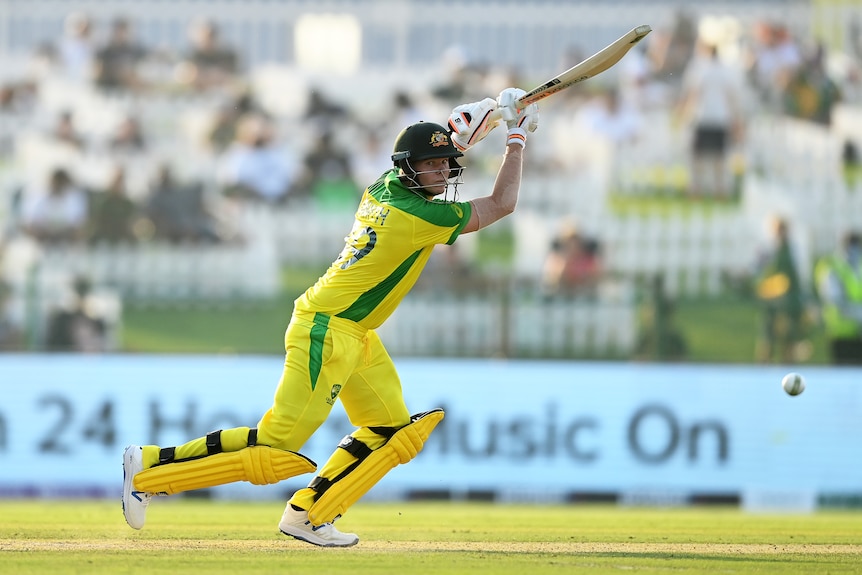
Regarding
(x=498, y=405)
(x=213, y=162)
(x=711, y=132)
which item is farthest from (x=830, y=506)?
(x=213, y=162)

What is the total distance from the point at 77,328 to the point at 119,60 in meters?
5.09

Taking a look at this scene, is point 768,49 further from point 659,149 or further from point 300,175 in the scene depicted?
point 300,175

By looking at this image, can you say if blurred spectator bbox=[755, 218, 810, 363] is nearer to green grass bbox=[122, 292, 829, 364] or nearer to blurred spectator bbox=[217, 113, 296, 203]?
green grass bbox=[122, 292, 829, 364]

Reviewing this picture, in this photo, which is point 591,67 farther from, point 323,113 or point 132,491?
point 323,113

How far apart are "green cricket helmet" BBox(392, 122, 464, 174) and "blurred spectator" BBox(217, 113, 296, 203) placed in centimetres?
945

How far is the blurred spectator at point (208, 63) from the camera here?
56.4ft

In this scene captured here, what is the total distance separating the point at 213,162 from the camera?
52.9ft

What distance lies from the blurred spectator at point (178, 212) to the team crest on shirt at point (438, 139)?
29.7ft

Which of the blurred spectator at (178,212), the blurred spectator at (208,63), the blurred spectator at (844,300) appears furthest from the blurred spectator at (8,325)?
the blurred spectator at (844,300)

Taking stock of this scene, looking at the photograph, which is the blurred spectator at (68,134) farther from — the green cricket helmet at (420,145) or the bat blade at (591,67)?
the green cricket helmet at (420,145)

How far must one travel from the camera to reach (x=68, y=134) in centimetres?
1641

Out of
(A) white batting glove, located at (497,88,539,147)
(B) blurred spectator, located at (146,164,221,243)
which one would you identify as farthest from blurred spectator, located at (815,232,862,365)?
(A) white batting glove, located at (497,88,539,147)

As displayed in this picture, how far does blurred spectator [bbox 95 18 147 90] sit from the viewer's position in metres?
17.2

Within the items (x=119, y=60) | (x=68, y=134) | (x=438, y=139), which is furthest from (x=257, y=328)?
(x=438, y=139)
